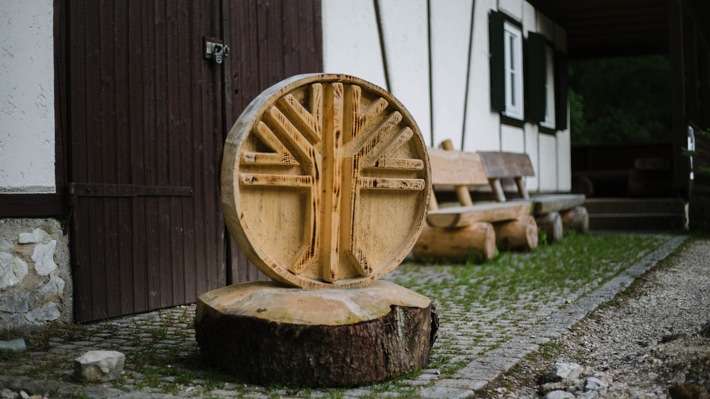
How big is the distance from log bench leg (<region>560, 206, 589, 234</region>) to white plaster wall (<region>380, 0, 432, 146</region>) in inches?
134

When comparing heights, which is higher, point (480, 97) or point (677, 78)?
point (677, 78)

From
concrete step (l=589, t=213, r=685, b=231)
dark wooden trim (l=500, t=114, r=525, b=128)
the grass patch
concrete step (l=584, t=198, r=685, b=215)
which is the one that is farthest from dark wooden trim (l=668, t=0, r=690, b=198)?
the grass patch

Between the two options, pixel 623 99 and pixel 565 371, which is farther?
pixel 623 99

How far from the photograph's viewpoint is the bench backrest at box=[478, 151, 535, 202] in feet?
28.9

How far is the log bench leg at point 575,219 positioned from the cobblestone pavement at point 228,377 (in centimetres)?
522

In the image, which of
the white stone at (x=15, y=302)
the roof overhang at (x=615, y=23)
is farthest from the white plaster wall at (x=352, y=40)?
the roof overhang at (x=615, y=23)

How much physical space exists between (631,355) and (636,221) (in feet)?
27.0

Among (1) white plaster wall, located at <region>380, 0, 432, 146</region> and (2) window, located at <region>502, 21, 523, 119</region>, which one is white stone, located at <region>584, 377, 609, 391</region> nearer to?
(1) white plaster wall, located at <region>380, 0, 432, 146</region>

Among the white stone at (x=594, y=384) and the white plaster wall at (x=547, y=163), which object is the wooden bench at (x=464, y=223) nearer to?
the white plaster wall at (x=547, y=163)

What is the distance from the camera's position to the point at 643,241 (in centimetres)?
919

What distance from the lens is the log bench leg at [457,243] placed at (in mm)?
7160

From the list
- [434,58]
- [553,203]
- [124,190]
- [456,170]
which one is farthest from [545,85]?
[124,190]

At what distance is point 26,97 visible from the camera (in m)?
3.82

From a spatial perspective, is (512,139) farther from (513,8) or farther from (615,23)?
(615,23)
